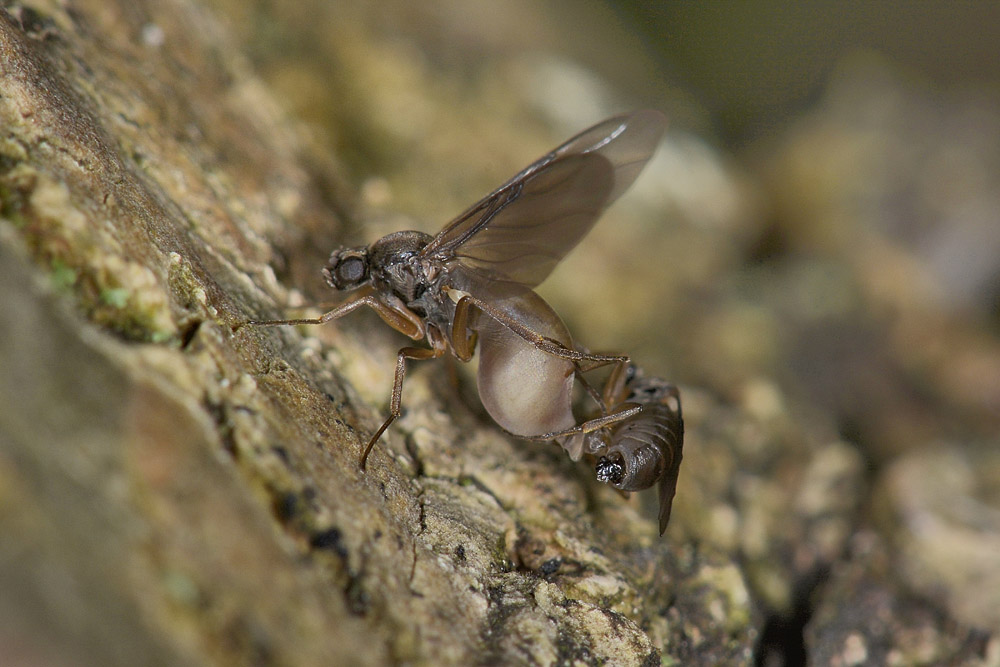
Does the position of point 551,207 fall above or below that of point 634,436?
above

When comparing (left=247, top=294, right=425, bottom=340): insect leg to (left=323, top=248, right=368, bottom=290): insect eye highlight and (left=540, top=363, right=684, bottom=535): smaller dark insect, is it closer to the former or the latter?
(left=323, top=248, right=368, bottom=290): insect eye highlight

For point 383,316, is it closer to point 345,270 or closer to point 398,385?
point 345,270

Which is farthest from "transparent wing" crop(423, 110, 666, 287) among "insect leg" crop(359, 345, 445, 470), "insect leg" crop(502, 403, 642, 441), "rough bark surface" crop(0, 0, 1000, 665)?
"insect leg" crop(502, 403, 642, 441)

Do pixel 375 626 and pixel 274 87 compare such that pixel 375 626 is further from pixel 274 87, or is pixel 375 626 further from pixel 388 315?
pixel 274 87

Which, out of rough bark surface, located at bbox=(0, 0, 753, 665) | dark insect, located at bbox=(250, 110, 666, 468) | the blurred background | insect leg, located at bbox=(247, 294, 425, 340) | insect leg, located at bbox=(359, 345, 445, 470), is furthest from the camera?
the blurred background

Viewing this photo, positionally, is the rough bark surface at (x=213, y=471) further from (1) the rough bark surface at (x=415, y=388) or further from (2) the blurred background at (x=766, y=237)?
(2) the blurred background at (x=766, y=237)

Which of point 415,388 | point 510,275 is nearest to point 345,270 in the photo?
point 415,388
